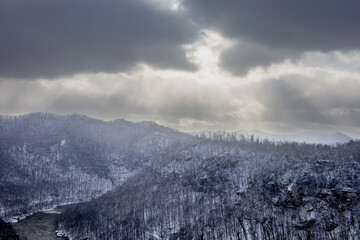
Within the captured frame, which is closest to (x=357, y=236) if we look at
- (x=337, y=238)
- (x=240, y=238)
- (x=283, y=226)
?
(x=337, y=238)

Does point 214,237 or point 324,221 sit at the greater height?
point 324,221

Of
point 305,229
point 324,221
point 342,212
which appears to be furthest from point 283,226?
point 342,212

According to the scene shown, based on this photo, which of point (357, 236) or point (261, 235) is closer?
point (357, 236)

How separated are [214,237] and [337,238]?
76.3 metres

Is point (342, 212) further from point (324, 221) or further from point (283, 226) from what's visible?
point (283, 226)

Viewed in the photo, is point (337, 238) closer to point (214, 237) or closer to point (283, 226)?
point (283, 226)

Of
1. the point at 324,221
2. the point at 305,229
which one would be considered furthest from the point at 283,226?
the point at 324,221

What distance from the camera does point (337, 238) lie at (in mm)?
176375

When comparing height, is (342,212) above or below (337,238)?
above

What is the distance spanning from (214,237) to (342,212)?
290 feet

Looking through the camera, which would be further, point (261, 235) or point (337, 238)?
point (261, 235)

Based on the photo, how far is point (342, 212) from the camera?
196 meters

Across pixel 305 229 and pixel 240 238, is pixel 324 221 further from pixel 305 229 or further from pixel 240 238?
pixel 240 238

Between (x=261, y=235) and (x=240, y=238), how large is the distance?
14191 mm
